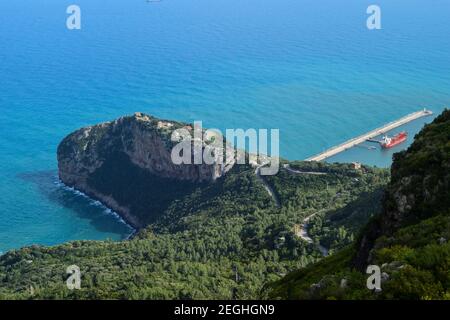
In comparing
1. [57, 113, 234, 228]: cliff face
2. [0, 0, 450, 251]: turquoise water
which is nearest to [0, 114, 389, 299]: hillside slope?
[57, 113, 234, 228]: cliff face

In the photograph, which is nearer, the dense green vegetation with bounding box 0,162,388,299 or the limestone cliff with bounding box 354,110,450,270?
the limestone cliff with bounding box 354,110,450,270

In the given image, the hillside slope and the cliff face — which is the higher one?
the cliff face

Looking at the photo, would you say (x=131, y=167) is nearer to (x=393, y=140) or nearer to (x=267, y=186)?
(x=267, y=186)

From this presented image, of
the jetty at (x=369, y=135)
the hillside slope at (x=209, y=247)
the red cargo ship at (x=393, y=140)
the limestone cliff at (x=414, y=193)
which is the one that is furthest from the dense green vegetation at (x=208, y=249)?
the red cargo ship at (x=393, y=140)

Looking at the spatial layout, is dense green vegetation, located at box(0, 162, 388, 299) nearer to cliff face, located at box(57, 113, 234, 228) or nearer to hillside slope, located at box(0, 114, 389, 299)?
hillside slope, located at box(0, 114, 389, 299)

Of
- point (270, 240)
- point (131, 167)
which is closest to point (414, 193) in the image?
point (270, 240)

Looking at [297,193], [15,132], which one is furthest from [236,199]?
[15,132]
